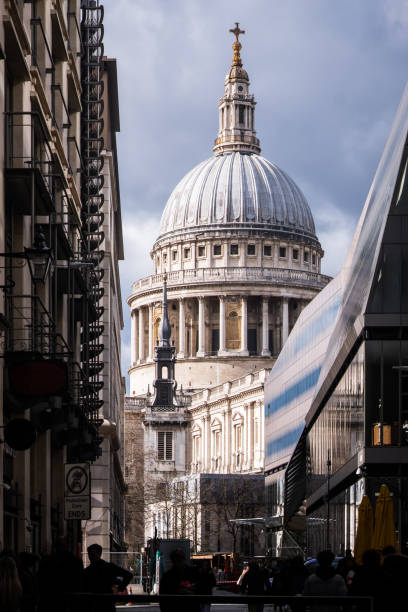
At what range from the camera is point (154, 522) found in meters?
150

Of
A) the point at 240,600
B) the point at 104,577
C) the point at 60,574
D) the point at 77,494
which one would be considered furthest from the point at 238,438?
the point at 240,600

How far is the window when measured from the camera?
7234 inches

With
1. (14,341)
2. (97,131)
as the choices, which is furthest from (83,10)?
(14,341)

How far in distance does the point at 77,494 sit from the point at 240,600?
1733 centimetres

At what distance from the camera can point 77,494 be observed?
98.0ft

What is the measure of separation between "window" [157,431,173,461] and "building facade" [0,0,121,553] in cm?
13767

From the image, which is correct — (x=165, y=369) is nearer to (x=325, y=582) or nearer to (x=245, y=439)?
(x=245, y=439)

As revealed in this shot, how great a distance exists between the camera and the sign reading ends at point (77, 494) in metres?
29.5

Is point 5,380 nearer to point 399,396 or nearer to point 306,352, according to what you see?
point 399,396

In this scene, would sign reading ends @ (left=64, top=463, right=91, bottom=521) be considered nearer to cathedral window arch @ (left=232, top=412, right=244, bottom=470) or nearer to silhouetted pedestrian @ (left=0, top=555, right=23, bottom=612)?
silhouetted pedestrian @ (left=0, top=555, right=23, bottom=612)

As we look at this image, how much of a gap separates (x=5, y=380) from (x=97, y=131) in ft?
107

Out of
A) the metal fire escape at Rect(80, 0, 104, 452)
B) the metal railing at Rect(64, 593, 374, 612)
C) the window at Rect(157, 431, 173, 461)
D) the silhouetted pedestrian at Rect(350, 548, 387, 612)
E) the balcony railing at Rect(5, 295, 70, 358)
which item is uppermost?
the metal fire escape at Rect(80, 0, 104, 452)

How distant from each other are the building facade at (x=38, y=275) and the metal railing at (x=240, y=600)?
863cm

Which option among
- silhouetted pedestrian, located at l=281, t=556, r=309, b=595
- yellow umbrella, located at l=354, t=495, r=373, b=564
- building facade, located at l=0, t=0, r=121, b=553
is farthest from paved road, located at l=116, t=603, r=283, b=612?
yellow umbrella, located at l=354, t=495, r=373, b=564
